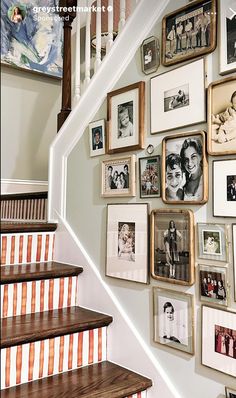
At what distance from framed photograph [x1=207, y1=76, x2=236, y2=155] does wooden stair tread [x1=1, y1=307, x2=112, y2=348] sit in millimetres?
819

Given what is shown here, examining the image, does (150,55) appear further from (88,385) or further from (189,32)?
(88,385)

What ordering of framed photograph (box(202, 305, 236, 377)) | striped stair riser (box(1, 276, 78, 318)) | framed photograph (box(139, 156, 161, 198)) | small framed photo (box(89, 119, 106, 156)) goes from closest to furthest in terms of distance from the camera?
framed photograph (box(202, 305, 236, 377)), framed photograph (box(139, 156, 161, 198)), striped stair riser (box(1, 276, 78, 318)), small framed photo (box(89, 119, 106, 156))

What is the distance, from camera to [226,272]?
3.77 feet

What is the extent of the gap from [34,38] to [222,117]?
0.97 meters

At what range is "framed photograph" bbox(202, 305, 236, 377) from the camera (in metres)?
1.13

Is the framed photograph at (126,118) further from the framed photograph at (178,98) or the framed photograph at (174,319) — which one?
the framed photograph at (174,319)

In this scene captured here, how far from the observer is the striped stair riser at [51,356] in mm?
1302

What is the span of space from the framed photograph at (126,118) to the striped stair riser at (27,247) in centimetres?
55

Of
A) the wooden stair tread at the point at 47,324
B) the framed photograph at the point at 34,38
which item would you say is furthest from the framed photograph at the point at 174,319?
the framed photograph at the point at 34,38

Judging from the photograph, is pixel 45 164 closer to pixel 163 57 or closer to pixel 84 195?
pixel 84 195

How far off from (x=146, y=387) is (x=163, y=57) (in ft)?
3.96

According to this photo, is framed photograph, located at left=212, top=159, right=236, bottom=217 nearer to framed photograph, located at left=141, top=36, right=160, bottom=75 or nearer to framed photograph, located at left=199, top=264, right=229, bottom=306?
framed photograph, located at left=199, top=264, right=229, bottom=306

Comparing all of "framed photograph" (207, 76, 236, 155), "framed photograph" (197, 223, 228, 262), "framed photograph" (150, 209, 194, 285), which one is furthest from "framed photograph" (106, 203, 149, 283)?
"framed photograph" (207, 76, 236, 155)

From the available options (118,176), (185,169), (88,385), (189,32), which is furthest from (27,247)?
(189,32)
